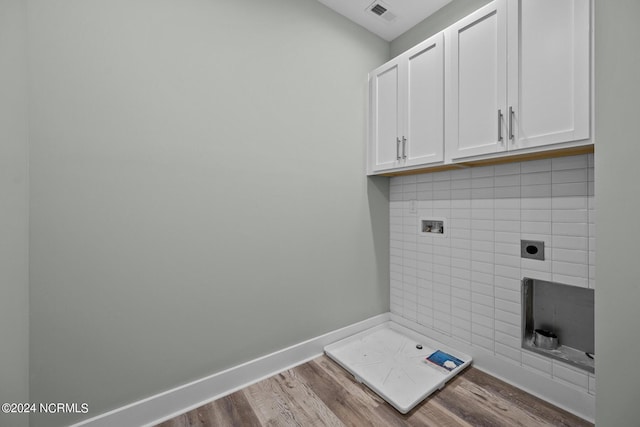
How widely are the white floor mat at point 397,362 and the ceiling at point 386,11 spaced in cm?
248

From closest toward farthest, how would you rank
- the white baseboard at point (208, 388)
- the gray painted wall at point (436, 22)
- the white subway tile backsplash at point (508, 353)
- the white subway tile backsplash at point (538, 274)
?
the white baseboard at point (208, 388), the white subway tile backsplash at point (538, 274), the white subway tile backsplash at point (508, 353), the gray painted wall at point (436, 22)

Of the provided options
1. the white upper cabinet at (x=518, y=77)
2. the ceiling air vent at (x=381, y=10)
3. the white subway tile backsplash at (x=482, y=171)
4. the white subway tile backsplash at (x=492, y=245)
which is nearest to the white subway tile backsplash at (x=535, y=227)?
the white subway tile backsplash at (x=492, y=245)

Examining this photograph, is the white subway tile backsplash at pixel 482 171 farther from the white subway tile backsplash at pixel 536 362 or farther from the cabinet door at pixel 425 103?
the white subway tile backsplash at pixel 536 362

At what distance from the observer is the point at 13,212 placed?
3.11 feet

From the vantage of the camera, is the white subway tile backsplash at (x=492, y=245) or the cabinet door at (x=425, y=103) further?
the cabinet door at (x=425, y=103)

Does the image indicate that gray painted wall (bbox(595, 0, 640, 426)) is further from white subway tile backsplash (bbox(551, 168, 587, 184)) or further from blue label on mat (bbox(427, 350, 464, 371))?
blue label on mat (bbox(427, 350, 464, 371))

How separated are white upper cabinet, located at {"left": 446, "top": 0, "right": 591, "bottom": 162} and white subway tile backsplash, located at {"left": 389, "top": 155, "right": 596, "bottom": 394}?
0.30 m

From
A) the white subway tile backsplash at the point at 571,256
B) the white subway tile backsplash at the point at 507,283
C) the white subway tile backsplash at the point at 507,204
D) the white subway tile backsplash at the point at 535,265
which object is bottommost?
the white subway tile backsplash at the point at 507,283

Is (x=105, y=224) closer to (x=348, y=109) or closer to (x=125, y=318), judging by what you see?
(x=125, y=318)

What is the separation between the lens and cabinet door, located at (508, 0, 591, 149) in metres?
1.15

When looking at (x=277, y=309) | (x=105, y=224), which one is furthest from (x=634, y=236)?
(x=105, y=224)

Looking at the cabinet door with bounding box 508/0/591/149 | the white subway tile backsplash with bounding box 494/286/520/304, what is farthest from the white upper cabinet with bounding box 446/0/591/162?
the white subway tile backsplash with bounding box 494/286/520/304

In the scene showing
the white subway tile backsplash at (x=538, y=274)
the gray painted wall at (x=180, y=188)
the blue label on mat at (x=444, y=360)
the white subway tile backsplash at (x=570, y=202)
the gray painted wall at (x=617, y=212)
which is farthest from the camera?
the blue label on mat at (x=444, y=360)

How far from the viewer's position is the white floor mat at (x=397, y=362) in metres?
1.46
